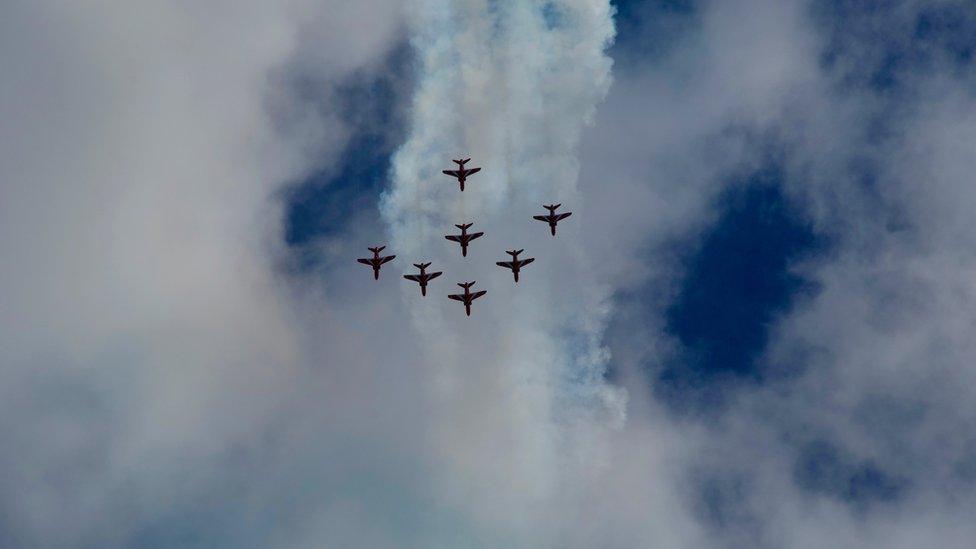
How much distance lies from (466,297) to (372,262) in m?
14.7

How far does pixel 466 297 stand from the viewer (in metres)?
184

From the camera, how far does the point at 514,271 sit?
181875mm

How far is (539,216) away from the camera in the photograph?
177 metres

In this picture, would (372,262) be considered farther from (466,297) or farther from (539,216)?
(539,216)

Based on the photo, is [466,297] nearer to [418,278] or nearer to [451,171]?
[418,278]

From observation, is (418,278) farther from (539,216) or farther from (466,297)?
(539,216)

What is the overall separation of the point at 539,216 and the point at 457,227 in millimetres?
11950

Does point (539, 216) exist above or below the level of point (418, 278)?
above

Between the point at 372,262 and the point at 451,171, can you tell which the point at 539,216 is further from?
the point at 372,262

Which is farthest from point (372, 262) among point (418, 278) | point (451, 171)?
point (451, 171)

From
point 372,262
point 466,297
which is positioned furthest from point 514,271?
point 372,262

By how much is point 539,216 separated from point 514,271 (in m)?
9.77

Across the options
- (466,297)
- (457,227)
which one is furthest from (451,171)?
(466,297)

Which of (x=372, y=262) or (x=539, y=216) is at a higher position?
(x=539, y=216)
